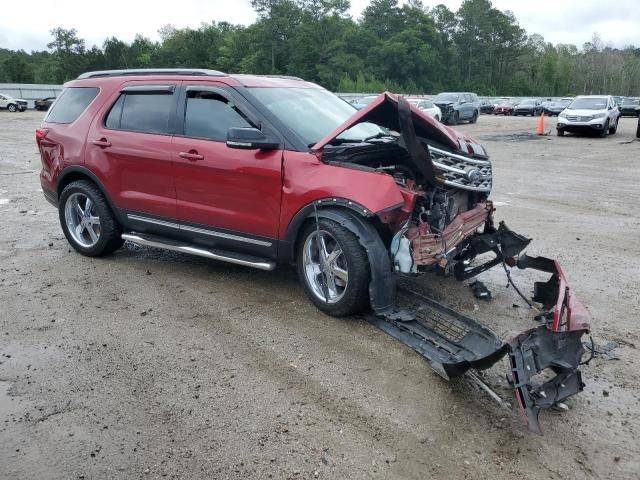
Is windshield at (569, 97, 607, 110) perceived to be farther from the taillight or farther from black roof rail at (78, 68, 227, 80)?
the taillight

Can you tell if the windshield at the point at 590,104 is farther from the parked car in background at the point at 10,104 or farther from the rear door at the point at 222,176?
the parked car in background at the point at 10,104

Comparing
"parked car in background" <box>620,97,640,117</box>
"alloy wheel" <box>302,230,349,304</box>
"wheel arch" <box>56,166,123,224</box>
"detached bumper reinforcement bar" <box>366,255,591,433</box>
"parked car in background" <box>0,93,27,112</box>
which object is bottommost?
"detached bumper reinforcement bar" <box>366,255,591,433</box>

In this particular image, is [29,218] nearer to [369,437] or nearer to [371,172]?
[371,172]

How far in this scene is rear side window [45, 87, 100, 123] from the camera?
5977 mm

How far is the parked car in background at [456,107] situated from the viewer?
29156mm

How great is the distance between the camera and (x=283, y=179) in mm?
4496

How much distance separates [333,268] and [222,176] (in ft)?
4.25

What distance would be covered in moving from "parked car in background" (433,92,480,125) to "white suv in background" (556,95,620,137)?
762cm

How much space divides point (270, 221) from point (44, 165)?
328 centimetres

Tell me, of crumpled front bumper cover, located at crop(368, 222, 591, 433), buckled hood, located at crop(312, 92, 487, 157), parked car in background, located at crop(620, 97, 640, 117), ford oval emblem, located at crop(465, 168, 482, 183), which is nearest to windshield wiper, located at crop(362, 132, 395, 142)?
buckled hood, located at crop(312, 92, 487, 157)

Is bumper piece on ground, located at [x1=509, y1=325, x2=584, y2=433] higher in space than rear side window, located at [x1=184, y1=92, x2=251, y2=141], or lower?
lower

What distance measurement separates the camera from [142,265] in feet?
19.2

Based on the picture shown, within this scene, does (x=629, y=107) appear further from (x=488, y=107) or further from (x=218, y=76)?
(x=218, y=76)

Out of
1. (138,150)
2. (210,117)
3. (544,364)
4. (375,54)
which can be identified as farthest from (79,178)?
(375,54)
